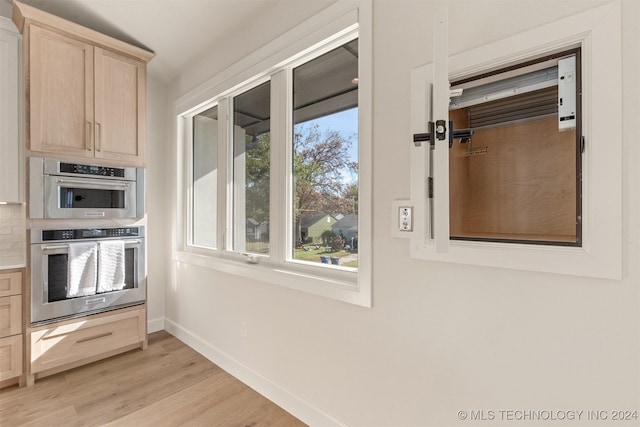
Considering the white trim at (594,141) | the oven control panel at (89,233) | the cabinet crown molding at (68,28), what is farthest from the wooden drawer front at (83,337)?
the white trim at (594,141)

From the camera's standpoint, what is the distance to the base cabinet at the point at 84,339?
221cm

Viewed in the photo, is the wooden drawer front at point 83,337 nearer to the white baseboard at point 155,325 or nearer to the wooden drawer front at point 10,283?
the wooden drawer front at point 10,283

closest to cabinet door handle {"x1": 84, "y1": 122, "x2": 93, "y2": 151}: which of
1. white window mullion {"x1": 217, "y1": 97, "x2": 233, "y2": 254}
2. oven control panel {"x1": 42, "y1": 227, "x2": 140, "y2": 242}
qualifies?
oven control panel {"x1": 42, "y1": 227, "x2": 140, "y2": 242}

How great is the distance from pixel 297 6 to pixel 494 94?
133 centimetres

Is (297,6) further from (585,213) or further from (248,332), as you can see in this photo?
(248,332)

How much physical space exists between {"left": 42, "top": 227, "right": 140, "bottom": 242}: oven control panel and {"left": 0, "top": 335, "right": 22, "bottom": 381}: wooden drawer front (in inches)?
27.8

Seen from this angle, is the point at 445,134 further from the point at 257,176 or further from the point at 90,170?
the point at 90,170

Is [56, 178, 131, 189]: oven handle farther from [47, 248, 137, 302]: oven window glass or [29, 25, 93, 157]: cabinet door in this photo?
[47, 248, 137, 302]: oven window glass

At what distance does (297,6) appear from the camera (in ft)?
6.18

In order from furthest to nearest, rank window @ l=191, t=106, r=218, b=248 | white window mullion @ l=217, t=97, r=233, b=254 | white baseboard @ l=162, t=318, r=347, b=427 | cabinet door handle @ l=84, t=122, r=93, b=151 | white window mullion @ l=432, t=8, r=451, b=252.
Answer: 1. window @ l=191, t=106, r=218, b=248
2. white window mullion @ l=217, t=97, r=233, b=254
3. cabinet door handle @ l=84, t=122, r=93, b=151
4. white baseboard @ l=162, t=318, r=347, b=427
5. white window mullion @ l=432, t=8, r=451, b=252

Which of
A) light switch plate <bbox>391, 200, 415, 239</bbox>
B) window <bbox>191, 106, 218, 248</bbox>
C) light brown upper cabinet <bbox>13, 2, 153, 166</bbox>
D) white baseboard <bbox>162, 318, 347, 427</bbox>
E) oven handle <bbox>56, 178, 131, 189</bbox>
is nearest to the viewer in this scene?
light switch plate <bbox>391, 200, 415, 239</bbox>

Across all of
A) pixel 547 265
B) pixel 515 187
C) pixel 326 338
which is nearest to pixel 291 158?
pixel 326 338

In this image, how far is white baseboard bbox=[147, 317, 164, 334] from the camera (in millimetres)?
3172

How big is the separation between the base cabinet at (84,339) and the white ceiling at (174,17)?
7.56ft
